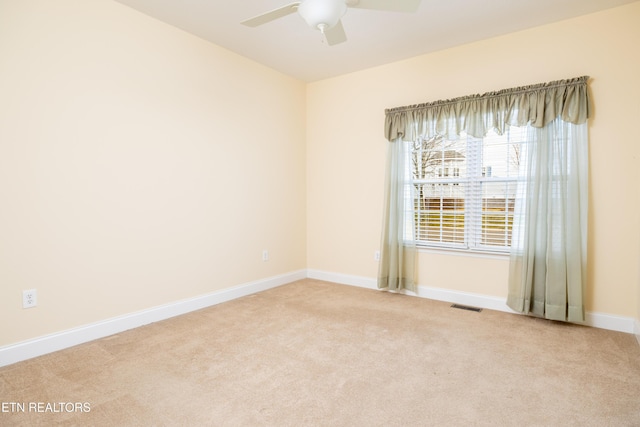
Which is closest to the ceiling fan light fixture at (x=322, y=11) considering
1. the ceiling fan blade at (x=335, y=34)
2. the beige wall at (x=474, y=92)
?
the ceiling fan blade at (x=335, y=34)

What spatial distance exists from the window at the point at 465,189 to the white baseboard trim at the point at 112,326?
2.12 metres

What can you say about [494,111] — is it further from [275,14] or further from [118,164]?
[118,164]

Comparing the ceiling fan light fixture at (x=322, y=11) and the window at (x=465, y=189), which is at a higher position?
the ceiling fan light fixture at (x=322, y=11)

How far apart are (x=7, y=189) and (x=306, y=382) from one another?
231 cm

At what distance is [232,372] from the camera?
6.95ft

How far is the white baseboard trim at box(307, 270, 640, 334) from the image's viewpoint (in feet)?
9.09

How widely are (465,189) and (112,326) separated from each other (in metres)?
3.51

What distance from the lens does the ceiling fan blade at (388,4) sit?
6.36 ft

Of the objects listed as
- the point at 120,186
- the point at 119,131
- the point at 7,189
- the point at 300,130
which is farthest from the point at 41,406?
the point at 300,130

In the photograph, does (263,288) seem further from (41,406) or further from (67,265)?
(41,406)

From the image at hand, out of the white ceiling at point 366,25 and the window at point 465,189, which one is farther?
the window at point 465,189

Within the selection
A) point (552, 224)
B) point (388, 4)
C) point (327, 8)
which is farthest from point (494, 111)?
point (327, 8)

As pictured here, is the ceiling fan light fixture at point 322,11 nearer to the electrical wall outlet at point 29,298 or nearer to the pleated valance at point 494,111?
the pleated valance at point 494,111

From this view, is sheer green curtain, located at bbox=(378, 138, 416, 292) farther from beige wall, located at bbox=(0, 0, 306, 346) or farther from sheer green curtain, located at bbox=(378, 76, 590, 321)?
beige wall, located at bbox=(0, 0, 306, 346)
